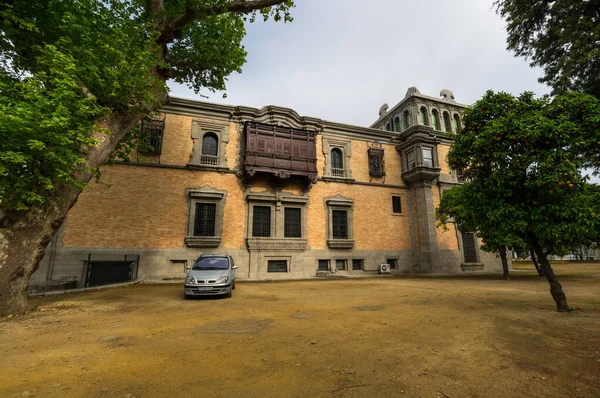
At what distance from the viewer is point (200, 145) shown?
18328mm

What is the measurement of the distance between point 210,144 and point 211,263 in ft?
34.0

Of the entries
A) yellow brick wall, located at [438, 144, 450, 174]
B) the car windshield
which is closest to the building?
yellow brick wall, located at [438, 144, 450, 174]

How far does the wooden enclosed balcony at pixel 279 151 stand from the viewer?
60.4 feet

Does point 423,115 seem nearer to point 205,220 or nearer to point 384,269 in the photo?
point 384,269

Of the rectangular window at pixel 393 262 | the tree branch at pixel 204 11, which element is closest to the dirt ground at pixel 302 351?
the tree branch at pixel 204 11

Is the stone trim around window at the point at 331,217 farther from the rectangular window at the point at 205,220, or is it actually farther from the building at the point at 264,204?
the rectangular window at the point at 205,220

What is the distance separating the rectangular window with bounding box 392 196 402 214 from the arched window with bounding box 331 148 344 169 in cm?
523

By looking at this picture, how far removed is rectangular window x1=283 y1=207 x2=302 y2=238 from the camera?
19.2 m

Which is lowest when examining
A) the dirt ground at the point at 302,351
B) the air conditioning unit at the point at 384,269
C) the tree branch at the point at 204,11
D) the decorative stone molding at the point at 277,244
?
the dirt ground at the point at 302,351

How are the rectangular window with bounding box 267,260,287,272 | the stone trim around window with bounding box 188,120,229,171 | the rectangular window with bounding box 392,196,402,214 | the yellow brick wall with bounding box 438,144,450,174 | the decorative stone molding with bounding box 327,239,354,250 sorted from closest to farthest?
the stone trim around window with bounding box 188,120,229,171, the rectangular window with bounding box 267,260,287,272, the decorative stone molding with bounding box 327,239,354,250, the rectangular window with bounding box 392,196,402,214, the yellow brick wall with bounding box 438,144,450,174

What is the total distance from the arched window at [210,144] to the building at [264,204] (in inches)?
2.7

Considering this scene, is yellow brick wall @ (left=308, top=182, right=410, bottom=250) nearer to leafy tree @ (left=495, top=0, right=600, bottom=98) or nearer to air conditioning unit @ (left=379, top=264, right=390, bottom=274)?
air conditioning unit @ (left=379, top=264, right=390, bottom=274)

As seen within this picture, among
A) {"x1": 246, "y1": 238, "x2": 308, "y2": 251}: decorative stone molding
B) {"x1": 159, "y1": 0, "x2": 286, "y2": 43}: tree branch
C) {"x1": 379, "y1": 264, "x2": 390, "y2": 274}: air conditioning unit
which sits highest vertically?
{"x1": 159, "y1": 0, "x2": 286, "y2": 43}: tree branch

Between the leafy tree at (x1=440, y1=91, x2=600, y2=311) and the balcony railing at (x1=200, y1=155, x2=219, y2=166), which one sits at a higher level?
the balcony railing at (x1=200, y1=155, x2=219, y2=166)
